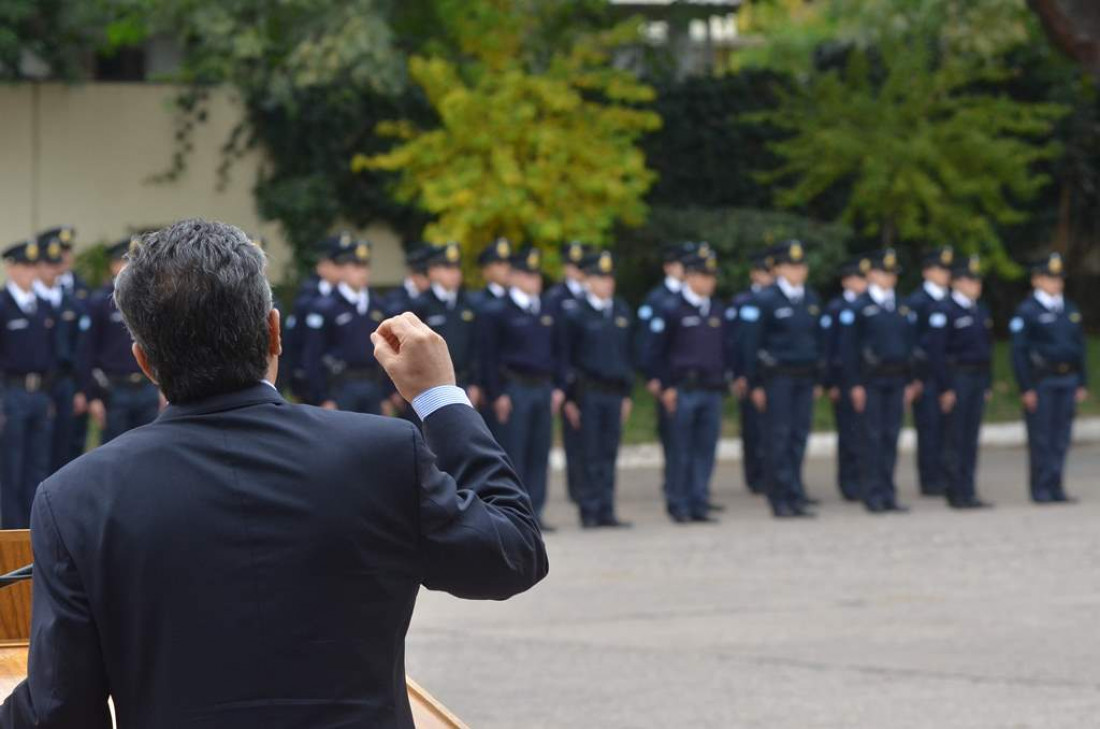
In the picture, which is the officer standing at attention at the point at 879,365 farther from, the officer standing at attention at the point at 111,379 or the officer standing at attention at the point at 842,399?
the officer standing at attention at the point at 111,379

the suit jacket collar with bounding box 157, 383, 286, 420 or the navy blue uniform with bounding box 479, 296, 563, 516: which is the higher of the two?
the suit jacket collar with bounding box 157, 383, 286, 420

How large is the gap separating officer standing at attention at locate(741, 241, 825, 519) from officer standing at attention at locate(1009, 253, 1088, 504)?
5.02ft

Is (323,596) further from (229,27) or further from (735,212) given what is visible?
(735,212)

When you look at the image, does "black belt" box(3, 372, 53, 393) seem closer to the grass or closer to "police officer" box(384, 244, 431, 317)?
"police officer" box(384, 244, 431, 317)

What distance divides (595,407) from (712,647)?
474cm

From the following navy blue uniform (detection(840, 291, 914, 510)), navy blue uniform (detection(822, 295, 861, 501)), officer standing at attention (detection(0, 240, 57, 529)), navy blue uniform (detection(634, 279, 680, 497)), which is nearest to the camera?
officer standing at attention (detection(0, 240, 57, 529))

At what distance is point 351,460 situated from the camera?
2.48 m

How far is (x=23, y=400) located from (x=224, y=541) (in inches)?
381

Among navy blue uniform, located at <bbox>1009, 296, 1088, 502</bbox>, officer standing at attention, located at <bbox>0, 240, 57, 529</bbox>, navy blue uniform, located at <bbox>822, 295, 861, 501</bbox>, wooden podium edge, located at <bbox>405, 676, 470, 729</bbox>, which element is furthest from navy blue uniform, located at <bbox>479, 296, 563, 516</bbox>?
wooden podium edge, located at <bbox>405, 676, 470, 729</bbox>

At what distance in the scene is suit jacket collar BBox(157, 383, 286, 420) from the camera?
2.49 meters

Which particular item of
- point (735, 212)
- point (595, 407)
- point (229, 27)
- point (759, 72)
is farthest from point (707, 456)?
point (759, 72)

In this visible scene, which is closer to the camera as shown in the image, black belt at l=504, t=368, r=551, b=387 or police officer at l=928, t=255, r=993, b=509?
black belt at l=504, t=368, r=551, b=387

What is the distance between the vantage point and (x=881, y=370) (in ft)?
44.0

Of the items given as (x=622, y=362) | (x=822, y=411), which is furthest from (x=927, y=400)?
(x=822, y=411)
